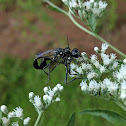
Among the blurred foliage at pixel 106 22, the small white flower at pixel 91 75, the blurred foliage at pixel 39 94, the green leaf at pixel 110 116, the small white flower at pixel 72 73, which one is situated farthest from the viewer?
the blurred foliage at pixel 106 22

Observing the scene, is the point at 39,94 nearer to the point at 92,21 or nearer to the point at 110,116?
the point at 92,21

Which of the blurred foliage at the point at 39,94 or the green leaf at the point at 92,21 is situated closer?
the green leaf at the point at 92,21

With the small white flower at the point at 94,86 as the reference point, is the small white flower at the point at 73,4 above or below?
above

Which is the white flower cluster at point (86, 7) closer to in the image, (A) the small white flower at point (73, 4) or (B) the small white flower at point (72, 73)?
(A) the small white flower at point (73, 4)

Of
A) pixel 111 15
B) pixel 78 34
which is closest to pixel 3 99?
pixel 78 34

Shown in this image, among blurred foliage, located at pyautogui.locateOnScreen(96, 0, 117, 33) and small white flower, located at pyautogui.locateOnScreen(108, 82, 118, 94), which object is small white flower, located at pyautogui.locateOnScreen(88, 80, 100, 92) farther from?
blurred foliage, located at pyautogui.locateOnScreen(96, 0, 117, 33)

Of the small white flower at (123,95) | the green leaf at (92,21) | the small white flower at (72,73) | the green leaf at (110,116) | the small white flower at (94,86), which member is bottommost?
the green leaf at (110,116)

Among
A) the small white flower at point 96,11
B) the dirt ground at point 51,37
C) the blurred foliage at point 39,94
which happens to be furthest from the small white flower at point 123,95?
the dirt ground at point 51,37
